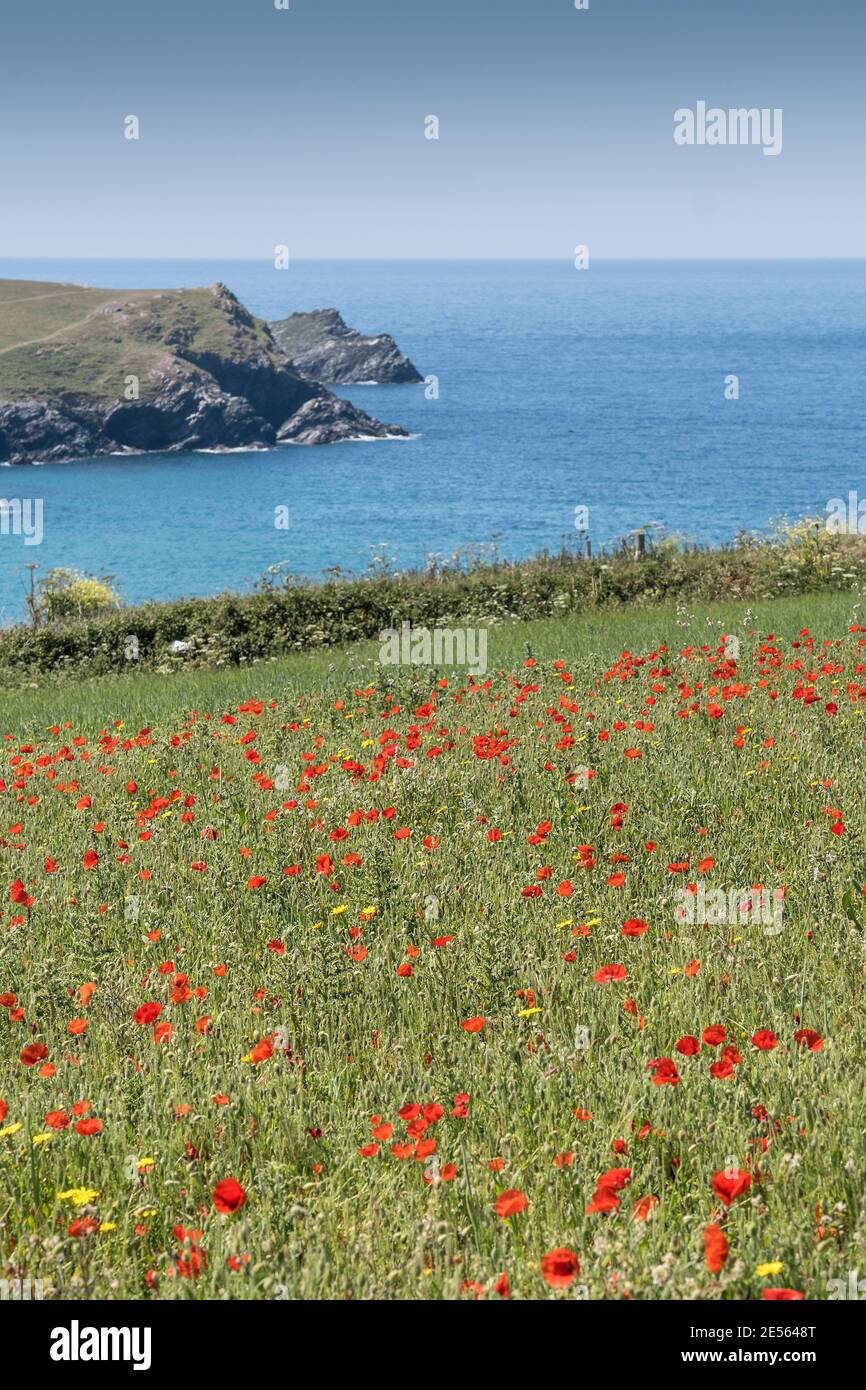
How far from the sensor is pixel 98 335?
129 metres

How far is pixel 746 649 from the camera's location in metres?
11.7

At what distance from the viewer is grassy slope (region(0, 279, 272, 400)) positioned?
117 m

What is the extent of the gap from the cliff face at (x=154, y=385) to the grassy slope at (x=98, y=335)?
0.12m

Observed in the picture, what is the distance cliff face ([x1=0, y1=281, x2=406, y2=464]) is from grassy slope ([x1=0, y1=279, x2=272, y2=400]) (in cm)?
12

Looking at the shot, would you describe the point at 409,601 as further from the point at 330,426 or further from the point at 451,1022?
the point at 330,426

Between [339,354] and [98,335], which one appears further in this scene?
[339,354]

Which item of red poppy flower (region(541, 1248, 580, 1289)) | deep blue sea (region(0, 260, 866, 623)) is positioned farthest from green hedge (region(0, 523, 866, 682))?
deep blue sea (region(0, 260, 866, 623))

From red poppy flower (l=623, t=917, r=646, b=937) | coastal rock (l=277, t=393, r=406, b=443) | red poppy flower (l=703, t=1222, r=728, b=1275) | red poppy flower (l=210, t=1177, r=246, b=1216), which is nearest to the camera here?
red poppy flower (l=703, t=1222, r=728, b=1275)

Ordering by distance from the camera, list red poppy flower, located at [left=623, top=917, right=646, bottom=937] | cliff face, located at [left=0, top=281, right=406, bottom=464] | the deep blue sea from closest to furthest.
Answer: red poppy flower, located at [left=623, top=917, right=646, bottom=937] < the deep blue sea < cliff face, located at [left=0, top=281, right=406, bottom=464]

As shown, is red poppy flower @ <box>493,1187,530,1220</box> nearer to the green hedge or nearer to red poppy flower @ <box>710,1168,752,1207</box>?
red poppy flower @ <box>710,1168,752,1207</box>

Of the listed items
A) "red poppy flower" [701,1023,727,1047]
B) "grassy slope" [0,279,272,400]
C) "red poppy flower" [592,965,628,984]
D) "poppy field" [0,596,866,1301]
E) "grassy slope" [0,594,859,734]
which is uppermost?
"grassy slope" [0,279,272,400]

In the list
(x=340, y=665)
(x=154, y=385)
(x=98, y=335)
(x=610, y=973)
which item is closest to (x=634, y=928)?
(x=610, y=973)

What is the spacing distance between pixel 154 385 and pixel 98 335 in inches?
727

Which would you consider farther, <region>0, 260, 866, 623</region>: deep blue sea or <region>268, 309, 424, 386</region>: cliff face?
<region>268, 309, 424, 386</region>: cliff face
